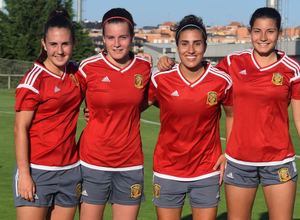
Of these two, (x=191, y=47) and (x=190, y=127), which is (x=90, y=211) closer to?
(x=190, y=127)

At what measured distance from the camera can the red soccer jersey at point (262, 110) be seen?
581 cm

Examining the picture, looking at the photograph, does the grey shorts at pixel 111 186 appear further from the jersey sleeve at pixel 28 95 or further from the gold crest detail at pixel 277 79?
the gold crest detail at pixel 277 79

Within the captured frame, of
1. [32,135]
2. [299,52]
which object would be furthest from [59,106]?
[299,52]

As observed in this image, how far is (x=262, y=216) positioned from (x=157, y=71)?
3329 millimetres

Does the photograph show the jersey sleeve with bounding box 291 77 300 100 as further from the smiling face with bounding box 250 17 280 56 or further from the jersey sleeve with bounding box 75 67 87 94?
the jersey sleeve with bounding box 75 67 87 94

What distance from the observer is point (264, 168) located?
234 inches

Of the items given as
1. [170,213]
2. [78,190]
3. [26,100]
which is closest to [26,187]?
[78,190]

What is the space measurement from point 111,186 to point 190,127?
32.3 inches

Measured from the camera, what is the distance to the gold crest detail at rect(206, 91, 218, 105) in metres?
5.64

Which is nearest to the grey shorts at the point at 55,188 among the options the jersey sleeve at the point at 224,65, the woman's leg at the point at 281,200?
the jersey sleeve at the point at 224,65

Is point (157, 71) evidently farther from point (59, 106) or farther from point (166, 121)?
point (59, 106)

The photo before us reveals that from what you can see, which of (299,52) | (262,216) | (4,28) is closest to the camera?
(262,216)

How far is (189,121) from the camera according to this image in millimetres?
5621

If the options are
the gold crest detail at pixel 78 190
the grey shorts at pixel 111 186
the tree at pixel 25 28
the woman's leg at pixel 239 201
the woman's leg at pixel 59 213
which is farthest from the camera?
the tree at pixel 25 28
